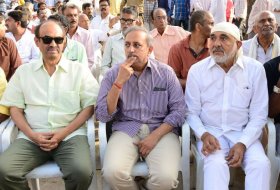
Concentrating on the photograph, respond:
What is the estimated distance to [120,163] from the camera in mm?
2854

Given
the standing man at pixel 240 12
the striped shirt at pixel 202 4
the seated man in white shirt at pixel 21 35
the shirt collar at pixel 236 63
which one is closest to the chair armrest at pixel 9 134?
the shirt collar at pixel 236 63

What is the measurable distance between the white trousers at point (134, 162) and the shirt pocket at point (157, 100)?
0.25m

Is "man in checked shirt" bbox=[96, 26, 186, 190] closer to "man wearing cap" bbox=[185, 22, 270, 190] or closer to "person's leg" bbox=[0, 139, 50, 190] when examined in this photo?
"man wearing cap" bbox=[185, 22, 270, 190]

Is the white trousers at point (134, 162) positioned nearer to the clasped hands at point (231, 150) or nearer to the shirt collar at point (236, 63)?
the clasped hands at point (231, 150)

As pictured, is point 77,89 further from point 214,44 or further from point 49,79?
point 214,44

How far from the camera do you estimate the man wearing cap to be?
9.89 feet

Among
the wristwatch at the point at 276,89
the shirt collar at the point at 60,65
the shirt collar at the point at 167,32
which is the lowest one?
the wristwatch at the point at 276,89

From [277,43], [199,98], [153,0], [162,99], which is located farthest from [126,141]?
[153,0]

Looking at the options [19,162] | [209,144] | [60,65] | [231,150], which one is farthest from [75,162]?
[231,150]

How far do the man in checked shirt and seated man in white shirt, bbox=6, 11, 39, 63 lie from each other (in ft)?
8.08

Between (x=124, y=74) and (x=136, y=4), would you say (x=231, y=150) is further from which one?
(x=136, y=4)

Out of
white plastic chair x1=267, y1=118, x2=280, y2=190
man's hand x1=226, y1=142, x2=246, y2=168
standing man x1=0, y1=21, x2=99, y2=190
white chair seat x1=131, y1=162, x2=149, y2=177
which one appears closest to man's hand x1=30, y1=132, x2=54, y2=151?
standing man x1=0, y1=21, x2=99, y2=190

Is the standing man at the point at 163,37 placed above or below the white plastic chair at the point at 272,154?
above

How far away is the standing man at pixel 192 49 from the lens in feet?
13.4
